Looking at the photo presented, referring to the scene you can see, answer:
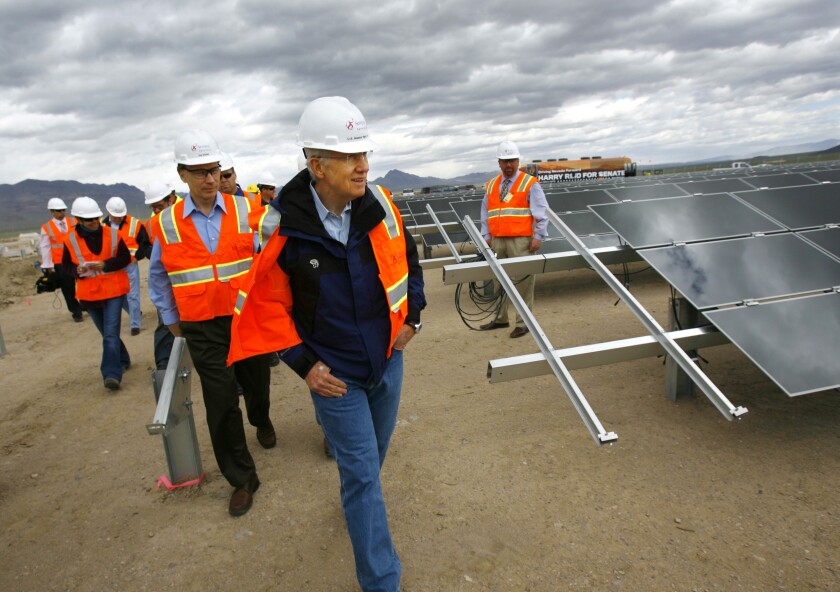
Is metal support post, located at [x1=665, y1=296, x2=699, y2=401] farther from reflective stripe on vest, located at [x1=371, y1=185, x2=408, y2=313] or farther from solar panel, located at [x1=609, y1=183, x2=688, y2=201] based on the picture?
solar panel, located at [x1=609, y1=183, x2=688, y2=201]

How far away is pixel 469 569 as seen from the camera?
2.73 metres

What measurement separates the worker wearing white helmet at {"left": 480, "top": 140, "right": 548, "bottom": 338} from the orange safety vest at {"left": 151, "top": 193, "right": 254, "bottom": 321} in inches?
145

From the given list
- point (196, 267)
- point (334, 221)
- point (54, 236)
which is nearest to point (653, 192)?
Answer: point (196, 267)

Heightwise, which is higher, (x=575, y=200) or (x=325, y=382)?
(x=575, y=200)

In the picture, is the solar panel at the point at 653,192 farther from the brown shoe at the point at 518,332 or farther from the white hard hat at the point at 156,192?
the white hard hat at the point at 156,192

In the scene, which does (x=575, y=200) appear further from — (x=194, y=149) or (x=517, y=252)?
(x=194, y=149)

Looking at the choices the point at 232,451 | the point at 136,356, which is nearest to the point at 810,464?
the point at 232,451

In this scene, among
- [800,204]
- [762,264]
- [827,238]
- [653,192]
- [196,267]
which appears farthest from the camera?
[653,192]

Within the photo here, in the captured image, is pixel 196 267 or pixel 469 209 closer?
pixel 196 267

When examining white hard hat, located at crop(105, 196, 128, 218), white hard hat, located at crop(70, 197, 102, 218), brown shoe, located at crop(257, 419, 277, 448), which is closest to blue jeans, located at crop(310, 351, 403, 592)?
brown shoe, located at crop(257, 419, 277, 448)

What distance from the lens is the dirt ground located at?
272 cm

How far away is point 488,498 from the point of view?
3.30 meters

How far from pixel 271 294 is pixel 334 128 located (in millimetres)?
719

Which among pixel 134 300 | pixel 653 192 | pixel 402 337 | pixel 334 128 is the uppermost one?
pixel 334 128
